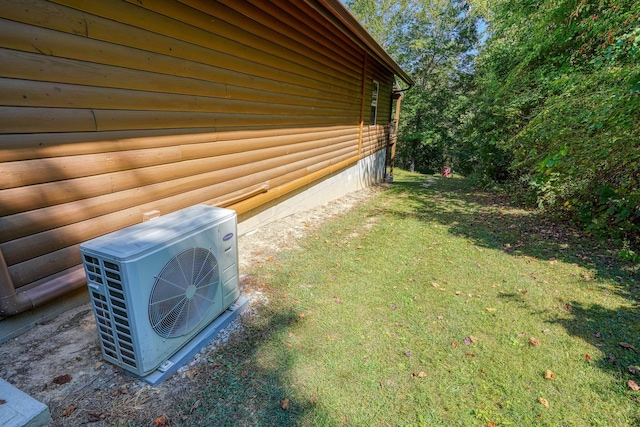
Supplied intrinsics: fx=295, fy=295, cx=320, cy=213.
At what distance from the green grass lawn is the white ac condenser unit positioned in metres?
0.38

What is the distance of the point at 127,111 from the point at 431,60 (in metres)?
20.2

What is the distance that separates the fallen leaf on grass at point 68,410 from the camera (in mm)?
1567

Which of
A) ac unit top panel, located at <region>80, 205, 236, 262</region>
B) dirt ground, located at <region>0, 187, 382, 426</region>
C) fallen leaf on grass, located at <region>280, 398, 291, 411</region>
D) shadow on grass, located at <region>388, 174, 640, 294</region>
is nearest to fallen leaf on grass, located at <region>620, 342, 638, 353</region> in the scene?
shadow on grass, located at <region>388, 174, 640, 294</region>

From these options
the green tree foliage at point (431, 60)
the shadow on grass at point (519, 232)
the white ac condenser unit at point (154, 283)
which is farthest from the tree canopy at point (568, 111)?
the green tree foliage at point (431, 60)

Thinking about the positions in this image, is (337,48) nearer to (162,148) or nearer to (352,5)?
(162,148)

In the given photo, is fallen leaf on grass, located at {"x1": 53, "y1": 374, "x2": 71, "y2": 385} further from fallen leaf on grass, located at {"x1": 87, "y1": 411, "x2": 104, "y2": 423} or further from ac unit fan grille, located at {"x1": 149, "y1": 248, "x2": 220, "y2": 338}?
ac unit fan grille, located at {"x1": 149, "y1": 248, "x2": 220, "y2": 338}

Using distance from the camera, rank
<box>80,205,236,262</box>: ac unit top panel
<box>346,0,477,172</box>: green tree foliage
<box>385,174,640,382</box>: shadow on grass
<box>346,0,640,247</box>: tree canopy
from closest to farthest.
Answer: <box>80,205,236,262</box>: ac unit top panel, <box>385,174,640,382</box>: shadow on grass, <box>346,0,640,247</box>: tree canopy, <box>346,0,477,172</box>: green tree foliage

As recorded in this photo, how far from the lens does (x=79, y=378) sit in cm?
178

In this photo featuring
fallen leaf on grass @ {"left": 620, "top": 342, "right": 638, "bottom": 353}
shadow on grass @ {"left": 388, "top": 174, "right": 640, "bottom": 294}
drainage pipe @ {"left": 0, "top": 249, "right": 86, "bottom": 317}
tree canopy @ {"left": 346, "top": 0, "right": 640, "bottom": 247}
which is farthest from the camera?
tree canopy @ {"left": 346, "top": 0, "right": 640, "bottom": 247}

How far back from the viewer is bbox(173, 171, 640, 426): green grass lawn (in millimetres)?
1873

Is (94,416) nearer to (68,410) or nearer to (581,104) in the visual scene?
(68,410)

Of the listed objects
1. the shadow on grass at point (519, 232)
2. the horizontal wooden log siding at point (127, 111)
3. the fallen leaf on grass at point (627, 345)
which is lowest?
the shadow on grass at point (519, 232)

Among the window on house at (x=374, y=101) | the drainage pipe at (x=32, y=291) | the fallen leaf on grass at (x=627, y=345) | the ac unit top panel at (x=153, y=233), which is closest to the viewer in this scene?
the ac unit top panel at (x=153, y=233)

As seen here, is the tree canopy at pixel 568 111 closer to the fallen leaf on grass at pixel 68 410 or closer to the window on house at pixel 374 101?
the window on house at pixel 374 101
